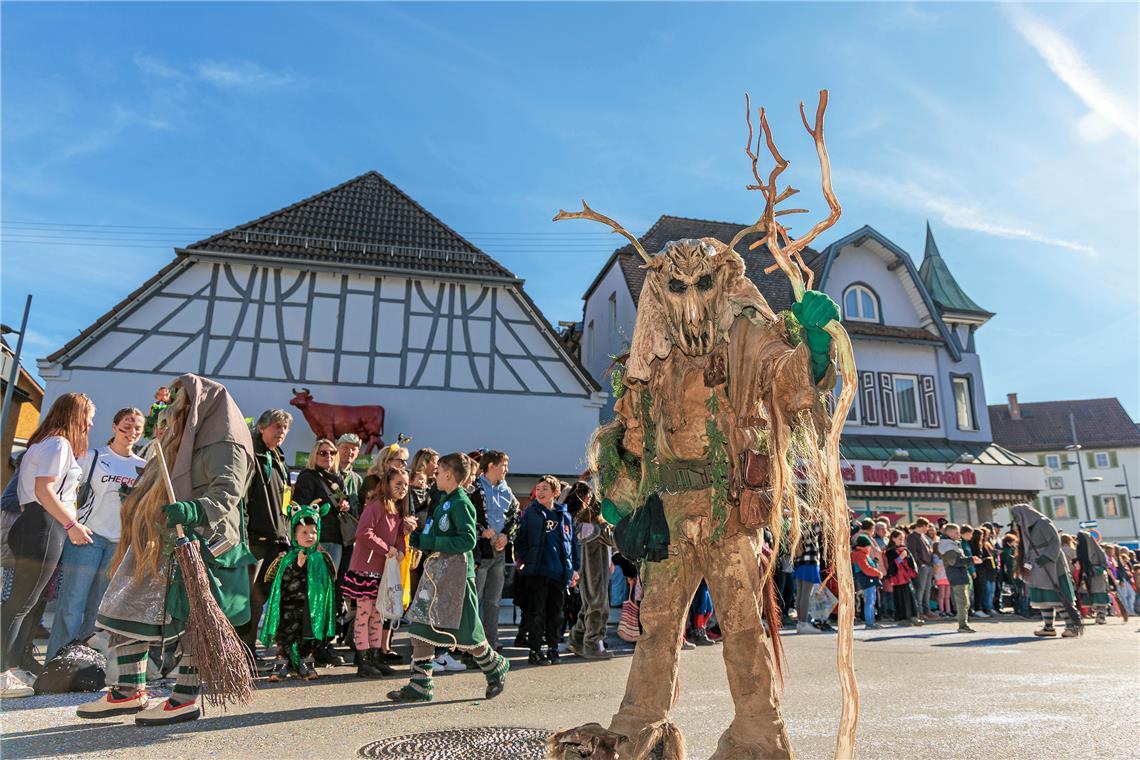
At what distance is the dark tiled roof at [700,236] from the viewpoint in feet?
78.0

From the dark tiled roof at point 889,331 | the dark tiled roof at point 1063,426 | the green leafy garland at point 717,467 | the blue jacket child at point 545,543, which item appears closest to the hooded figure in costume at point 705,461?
the green leafy garland at point 717,467

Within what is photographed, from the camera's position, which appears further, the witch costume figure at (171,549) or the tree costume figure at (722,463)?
the witch costume figure at (171,549)

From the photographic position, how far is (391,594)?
5.67 meters

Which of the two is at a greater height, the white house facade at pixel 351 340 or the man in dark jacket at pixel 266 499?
the white house facade at pixel 351 340

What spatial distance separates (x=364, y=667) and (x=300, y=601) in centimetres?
73

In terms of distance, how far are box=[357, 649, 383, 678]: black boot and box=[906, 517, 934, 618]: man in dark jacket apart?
32.8 ft

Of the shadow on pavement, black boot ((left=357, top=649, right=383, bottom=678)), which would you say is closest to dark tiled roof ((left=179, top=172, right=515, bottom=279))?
black boot ((left=357, top=649, right=383, bottom=678))

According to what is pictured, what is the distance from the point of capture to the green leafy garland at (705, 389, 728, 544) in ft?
11.1

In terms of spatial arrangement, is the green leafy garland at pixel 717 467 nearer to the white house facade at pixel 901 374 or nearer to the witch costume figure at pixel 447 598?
the witch costume figure at pixel 447 598

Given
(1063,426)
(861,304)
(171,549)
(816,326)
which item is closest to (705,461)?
(816,326)

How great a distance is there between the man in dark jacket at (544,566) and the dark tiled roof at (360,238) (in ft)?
44.8

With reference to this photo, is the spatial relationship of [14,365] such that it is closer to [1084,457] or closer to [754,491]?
[754,491]

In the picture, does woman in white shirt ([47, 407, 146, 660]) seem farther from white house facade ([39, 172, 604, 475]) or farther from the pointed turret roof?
the pointed turret roof

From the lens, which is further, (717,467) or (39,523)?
(39,523)
